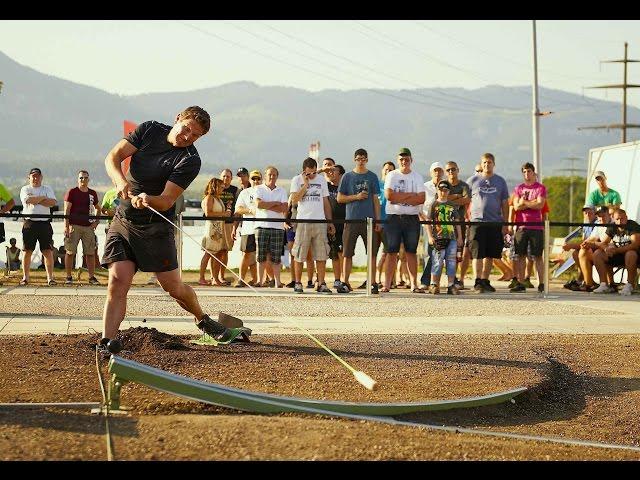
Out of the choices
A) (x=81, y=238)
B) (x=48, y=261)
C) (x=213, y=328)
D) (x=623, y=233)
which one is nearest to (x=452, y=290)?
(x=623, y=233)

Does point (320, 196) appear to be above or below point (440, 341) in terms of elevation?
above

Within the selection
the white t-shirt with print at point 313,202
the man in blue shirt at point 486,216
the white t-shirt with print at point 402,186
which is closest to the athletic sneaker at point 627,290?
the man in blue shirt at point 486,216

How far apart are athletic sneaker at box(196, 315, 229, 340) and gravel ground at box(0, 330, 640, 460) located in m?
0.18

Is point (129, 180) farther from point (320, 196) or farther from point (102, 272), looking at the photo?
point (102, 272)

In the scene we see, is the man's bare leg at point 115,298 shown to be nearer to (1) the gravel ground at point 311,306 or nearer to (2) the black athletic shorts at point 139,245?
(2) the black athletic shorts at point 139,245

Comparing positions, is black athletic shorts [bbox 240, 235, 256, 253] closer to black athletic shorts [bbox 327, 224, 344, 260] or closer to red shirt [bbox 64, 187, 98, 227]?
black athletic shorts [bbox 327, 224, 344, 260]

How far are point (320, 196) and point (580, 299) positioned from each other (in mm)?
4204

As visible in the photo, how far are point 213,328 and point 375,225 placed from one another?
294 inches

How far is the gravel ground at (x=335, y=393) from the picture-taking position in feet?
21.1

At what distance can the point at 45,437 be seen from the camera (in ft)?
21.1

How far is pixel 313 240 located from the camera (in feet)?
58.0
